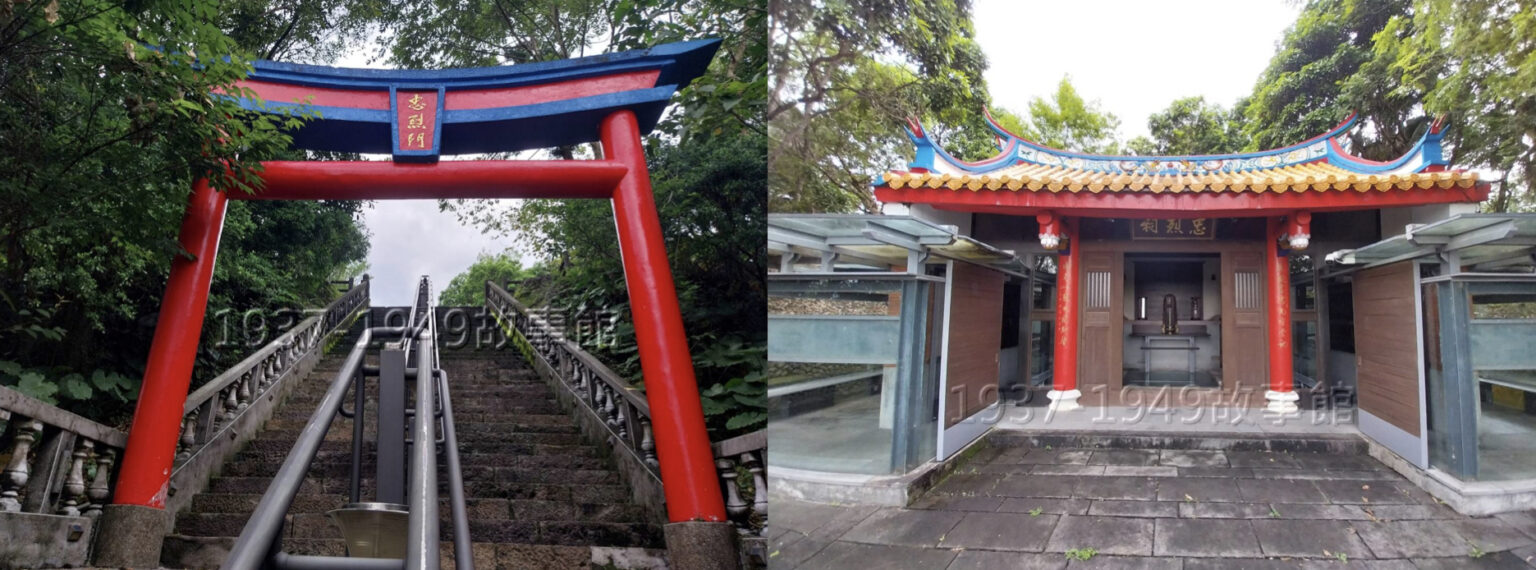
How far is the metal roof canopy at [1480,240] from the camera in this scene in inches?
79.2

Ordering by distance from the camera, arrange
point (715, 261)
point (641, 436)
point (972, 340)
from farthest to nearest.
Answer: point (715, 261)
point (641, 436)
point (972, 340)

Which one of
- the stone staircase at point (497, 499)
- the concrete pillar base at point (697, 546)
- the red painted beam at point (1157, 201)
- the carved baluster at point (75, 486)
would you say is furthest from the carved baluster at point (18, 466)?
the red painted beam at point (1157, 201)

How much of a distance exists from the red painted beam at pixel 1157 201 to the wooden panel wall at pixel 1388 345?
0.30 m

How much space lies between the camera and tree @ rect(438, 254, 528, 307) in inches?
478

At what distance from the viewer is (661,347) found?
478 centimetres

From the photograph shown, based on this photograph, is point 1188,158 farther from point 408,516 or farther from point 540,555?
Answer: point 540,555

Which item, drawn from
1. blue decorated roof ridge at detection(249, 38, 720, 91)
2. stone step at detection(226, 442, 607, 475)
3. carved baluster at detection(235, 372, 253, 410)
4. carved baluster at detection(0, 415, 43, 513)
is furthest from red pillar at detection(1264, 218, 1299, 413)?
carved baluster at detection(235, 372, 253, 410)

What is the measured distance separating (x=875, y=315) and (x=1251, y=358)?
160cm

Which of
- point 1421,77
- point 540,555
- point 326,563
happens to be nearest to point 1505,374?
point 1421,77

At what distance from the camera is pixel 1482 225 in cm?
206

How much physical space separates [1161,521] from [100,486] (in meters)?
5.31

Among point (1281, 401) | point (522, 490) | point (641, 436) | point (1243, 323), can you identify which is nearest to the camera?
point (1281, 401)

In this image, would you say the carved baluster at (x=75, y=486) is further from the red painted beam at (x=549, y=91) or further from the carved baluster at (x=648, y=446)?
the carved baluster at (x=648, y=446)

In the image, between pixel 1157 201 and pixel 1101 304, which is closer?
pixel 1157 201
